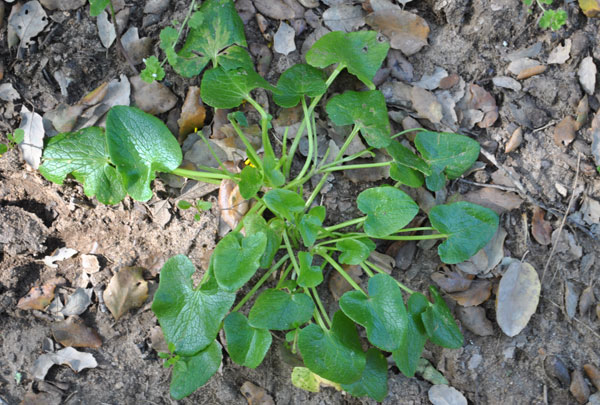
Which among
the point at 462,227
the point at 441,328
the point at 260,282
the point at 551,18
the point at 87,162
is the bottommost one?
the point at 441,328

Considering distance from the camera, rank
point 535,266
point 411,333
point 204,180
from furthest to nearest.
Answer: point 535,266 < point 204,180 < point 411,333

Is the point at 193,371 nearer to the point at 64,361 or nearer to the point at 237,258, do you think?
the point at 237,258

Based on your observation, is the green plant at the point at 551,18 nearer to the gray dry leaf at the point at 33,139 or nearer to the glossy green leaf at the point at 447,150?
the glossy green leaf at the point at 447,150

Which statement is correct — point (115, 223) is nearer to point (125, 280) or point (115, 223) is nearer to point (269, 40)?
point (125, 280)

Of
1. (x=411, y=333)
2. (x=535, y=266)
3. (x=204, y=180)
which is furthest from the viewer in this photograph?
(x=535, y=266)

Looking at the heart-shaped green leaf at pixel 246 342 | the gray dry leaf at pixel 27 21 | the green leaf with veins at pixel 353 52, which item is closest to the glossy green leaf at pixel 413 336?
the heart-shaped green leaf at pixel 246 342

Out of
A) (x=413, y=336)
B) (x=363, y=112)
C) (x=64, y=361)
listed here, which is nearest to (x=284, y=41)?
(x=363, y=112)

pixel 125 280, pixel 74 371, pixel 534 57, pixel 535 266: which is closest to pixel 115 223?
pixel 125 280
